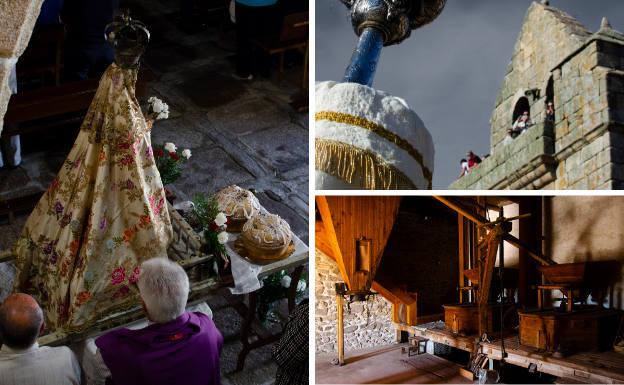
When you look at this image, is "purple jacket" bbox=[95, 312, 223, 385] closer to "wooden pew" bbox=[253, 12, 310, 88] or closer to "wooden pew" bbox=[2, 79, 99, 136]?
"wooden pew" bbox=[2, 79, 99, 136]

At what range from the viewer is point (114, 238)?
372cm

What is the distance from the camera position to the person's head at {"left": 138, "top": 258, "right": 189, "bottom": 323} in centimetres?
319

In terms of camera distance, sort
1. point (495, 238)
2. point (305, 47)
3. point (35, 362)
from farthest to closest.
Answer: point (305, 47) < point (35, 362) < point (495, 238)

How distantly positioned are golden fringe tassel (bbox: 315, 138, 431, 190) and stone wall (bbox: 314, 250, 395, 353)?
37cm

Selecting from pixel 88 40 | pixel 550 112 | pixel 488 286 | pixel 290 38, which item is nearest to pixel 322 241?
pixel 488 286

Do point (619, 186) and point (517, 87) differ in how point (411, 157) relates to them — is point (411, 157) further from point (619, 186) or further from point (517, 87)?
point (517, 87)

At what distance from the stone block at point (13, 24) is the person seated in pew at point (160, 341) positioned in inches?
36.7

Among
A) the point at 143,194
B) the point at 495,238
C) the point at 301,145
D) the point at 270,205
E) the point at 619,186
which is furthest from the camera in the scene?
the point at 301,145

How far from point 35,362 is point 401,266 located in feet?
4.81

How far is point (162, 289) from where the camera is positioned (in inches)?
125

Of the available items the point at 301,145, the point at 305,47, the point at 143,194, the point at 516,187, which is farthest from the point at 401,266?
the point at 305,47

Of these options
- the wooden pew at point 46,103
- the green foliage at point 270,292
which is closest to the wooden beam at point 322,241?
the green foliage at point 270,292

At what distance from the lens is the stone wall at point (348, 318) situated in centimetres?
275

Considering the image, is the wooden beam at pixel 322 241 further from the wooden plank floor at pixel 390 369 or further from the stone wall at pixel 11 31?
the stone wall at pixel 11 31
